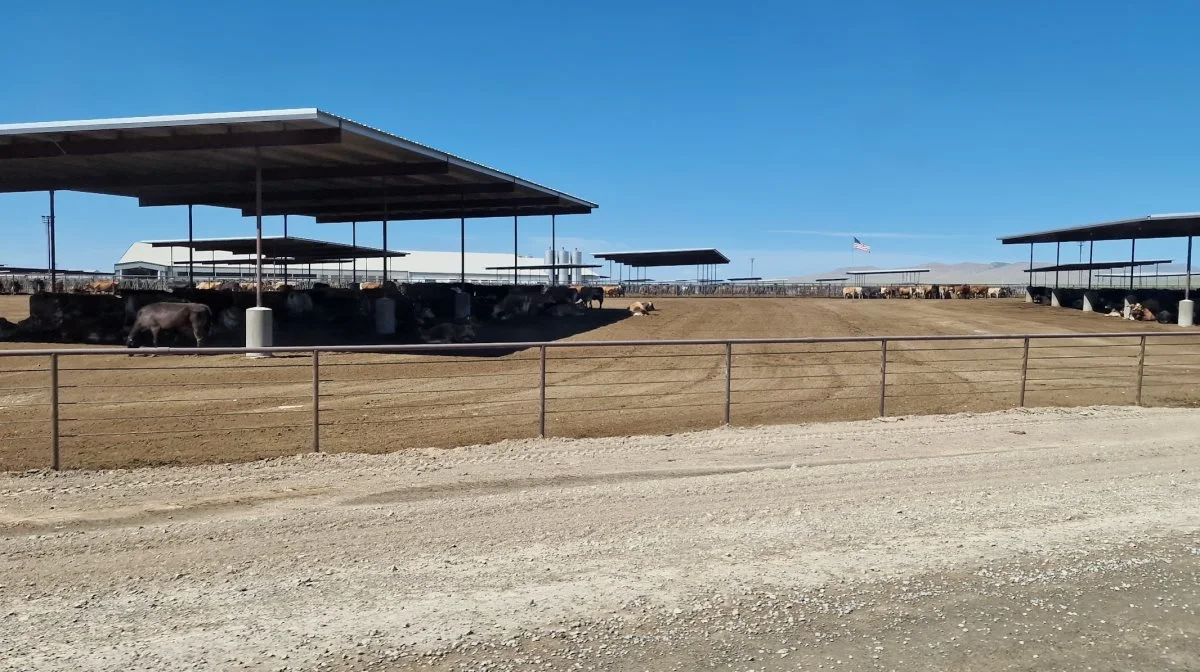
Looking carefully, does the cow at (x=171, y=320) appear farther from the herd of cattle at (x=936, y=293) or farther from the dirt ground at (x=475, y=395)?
the herd of cattle at (x=936, y=293)

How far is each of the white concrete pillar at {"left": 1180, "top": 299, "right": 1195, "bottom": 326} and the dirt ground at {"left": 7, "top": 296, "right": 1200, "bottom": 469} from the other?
8.67 meters

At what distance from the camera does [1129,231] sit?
1538 inches

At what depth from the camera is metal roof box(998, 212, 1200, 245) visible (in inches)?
1218

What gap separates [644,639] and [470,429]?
21.7 feet

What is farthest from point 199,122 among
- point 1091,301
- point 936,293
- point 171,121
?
point 936,293

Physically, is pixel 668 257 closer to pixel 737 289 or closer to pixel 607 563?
pixel 737 289

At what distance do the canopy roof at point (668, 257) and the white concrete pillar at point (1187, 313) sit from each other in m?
29.7

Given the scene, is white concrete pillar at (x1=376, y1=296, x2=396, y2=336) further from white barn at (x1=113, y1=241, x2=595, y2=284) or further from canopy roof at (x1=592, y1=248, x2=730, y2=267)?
white barn at (x1=113, y1=241, x2=595, y2=284)

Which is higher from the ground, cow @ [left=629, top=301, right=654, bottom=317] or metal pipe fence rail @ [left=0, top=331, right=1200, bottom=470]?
cow @ [left=629, top=301, right=654, bottom=317]

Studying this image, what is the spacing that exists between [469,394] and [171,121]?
28.7ft

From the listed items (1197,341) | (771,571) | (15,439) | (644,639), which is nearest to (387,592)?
(644,639)

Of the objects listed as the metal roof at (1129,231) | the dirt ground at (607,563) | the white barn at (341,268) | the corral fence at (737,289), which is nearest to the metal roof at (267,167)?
the dirt ground at (607,563)

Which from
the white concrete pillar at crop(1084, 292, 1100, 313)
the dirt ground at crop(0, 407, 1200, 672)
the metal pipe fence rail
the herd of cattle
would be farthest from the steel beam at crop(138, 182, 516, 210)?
the herd of cattle

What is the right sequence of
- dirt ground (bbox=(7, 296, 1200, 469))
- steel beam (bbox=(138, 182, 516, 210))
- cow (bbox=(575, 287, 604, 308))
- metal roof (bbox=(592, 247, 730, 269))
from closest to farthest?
dirt ground (bbox=(7, 296, 1200, 469)) → steel beam (bbox=(138, 182, 516, 210)) → cow (bbox=(575, 287, 604, 308)) → metal roof (bbox=(592, 247, 730, 269))
